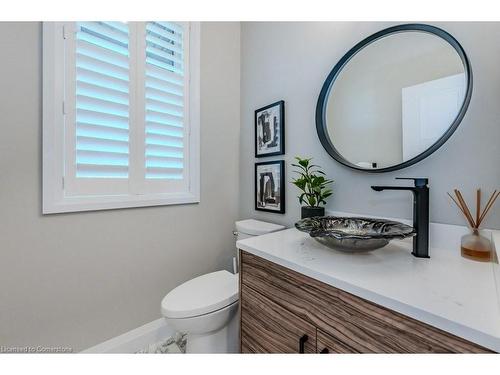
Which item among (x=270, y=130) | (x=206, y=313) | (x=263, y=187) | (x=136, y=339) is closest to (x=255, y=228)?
(x=263, y=187)

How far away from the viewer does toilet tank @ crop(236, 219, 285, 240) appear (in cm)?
146

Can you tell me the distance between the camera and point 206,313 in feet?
3.59

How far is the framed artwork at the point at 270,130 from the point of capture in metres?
1.52

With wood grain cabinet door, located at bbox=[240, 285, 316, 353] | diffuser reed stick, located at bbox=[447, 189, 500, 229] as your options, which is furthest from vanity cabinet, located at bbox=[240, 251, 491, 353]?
diffuser reed stick, located at bbox=[447, 189, 500, 229]

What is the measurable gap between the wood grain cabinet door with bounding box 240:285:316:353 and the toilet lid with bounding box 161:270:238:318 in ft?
0.53

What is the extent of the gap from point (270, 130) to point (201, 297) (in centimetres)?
113

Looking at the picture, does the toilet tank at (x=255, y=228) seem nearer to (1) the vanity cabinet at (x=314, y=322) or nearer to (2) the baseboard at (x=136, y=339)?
(1) the vanity cabinet at (x=314, y=322)

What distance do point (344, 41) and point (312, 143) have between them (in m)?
0.56

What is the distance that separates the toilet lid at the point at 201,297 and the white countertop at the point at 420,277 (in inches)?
13.8

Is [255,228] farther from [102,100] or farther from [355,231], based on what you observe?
[102,100]

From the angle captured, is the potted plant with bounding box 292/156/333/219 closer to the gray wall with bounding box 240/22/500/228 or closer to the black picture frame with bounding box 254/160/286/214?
the gray wall with bounding box 240/22/500/228

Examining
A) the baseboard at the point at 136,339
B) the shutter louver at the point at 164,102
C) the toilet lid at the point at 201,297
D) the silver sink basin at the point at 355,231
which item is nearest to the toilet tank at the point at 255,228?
the toilet lid at the point at 201,297

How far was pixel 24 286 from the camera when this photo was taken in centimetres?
113
